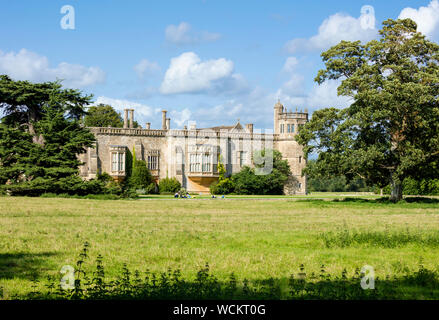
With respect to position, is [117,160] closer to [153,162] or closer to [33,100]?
[153,162]

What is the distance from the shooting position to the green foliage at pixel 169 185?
56275mm

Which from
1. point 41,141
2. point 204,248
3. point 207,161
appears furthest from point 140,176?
point 204,248

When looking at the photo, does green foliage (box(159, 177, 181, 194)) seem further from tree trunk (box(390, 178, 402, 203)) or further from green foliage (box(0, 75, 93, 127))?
tree trunk (box(390, 178, 402, 203))

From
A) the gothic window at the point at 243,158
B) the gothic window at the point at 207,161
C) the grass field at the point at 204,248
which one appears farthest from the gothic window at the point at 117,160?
the grass field at the point at 204,248

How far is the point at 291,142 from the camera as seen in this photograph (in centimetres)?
6269

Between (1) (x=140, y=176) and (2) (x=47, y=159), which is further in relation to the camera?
(1) (x=140, y=176)

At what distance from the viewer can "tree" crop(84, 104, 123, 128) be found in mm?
70688

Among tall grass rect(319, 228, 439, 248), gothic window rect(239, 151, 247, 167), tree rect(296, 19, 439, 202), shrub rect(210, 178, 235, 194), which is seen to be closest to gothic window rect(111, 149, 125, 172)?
shrub rect(210, 178, 235, 194)

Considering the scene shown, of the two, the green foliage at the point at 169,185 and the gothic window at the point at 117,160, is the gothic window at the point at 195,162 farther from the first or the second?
the gothic window at the point at 117,160

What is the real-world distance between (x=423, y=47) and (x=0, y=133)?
27.9 meters

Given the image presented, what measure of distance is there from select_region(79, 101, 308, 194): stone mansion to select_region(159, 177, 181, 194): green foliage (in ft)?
4.36

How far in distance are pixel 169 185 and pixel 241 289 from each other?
48495 mm

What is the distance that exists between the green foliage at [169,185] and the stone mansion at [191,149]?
1.33m
